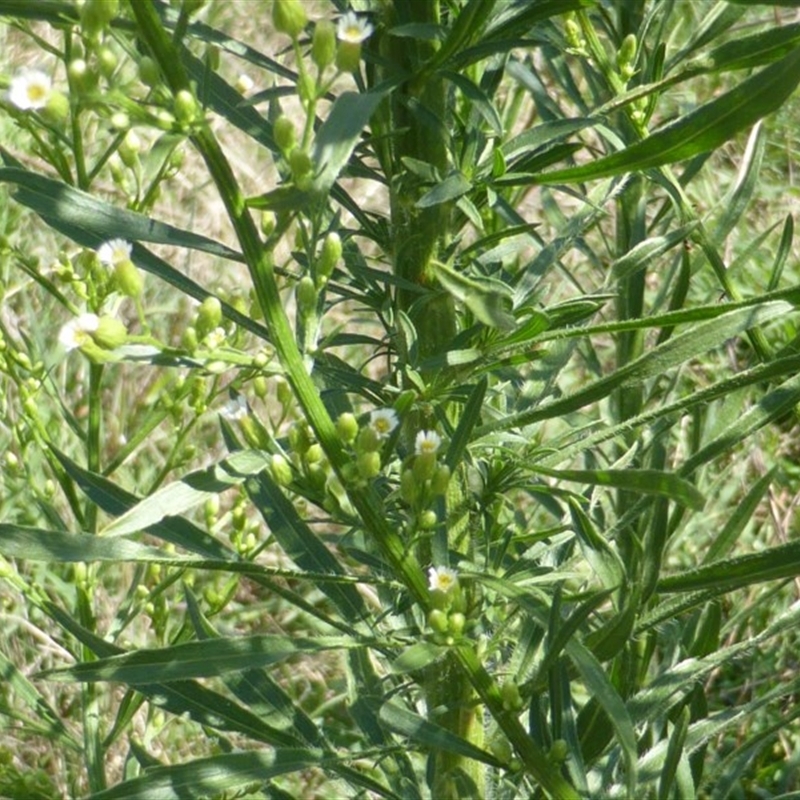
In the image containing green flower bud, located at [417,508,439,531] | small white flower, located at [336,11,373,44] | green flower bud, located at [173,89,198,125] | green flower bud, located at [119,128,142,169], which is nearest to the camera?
green flower bud, located at [173,89,198,125]

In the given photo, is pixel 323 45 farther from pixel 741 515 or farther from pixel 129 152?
pixel 741 515

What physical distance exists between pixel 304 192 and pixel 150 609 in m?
0.90

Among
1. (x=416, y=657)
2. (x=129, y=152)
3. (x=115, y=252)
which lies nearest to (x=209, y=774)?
(x=416, y=657)

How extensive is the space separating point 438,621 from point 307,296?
0.90 feet

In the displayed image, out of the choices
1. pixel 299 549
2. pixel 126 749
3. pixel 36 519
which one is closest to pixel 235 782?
pixel 299 549

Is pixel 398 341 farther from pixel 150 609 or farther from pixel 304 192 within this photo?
pixel 150 609

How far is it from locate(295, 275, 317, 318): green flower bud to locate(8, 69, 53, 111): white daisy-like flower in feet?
0.72

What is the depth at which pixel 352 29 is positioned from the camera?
39.7 inches

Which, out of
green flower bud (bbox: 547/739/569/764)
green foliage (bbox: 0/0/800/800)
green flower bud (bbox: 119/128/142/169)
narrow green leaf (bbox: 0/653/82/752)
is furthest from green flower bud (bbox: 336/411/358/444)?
narrow green leaf (bbox: 0/653/82/752)

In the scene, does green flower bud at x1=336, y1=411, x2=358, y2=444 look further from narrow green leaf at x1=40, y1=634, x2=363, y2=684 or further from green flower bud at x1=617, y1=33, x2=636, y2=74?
green flower bud at x1=617, y1=33, x2=636, y2=74

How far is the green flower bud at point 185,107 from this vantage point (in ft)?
2.86

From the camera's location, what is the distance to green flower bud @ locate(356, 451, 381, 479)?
984 millimetres

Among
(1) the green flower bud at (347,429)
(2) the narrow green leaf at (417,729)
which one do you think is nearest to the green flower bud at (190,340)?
(1) the green flower bud at (347,429)

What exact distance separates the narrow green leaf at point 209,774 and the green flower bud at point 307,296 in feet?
1.24
